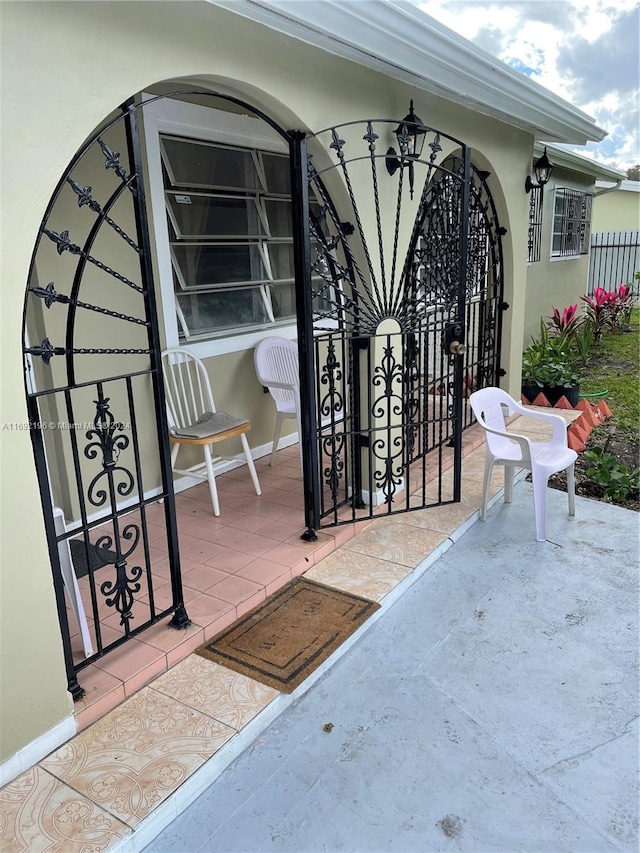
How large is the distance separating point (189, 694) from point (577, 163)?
339 inches

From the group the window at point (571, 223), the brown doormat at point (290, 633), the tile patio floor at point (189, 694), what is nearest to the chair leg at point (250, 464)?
the tile patio floor at point (189, 694)

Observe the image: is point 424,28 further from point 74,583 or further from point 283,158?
point 74,583

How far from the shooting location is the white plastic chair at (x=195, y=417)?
3.34 metres

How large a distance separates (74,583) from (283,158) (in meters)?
3.32

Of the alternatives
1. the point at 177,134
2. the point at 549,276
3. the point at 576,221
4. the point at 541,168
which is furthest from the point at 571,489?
the point at 576,221

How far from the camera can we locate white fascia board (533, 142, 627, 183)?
6.90m

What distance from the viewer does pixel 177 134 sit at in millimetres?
3463

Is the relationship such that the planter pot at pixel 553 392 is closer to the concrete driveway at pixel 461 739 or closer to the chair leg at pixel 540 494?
the chair leg at pixel 540 494

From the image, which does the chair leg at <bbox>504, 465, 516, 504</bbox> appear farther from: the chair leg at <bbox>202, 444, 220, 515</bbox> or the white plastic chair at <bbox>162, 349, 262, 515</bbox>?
the chair leg at <bbox>202, 444, 220, 515</bbox>

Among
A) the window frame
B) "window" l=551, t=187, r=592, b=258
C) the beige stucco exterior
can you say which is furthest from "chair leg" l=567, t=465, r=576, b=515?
the beige stucco exterior

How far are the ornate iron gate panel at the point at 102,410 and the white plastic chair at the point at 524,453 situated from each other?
72.2 inches

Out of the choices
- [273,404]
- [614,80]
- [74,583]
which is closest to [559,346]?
[614,80]

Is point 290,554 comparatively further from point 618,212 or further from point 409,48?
point 618,212

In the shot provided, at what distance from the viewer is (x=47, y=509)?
5.74 feet
